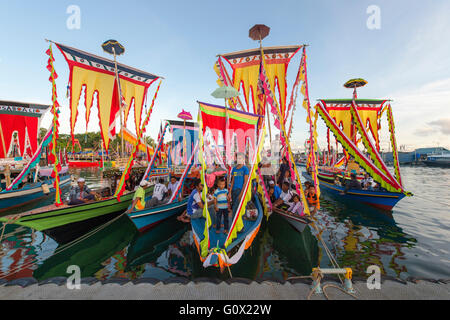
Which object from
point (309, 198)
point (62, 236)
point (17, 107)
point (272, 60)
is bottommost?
point (62, 236)

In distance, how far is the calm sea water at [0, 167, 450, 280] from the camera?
600cm

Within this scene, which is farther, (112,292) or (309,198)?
(309,198)

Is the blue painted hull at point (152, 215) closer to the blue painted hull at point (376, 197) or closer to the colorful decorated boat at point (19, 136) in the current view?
the colorful decorated boat at point (19, 136)

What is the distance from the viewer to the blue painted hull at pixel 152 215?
8.32 m

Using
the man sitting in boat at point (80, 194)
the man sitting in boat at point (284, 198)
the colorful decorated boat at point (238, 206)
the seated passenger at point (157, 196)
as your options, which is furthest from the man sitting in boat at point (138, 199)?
the man sitting in boat at point (284, 198)

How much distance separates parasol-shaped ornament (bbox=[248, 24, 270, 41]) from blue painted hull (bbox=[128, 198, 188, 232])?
33.4ft

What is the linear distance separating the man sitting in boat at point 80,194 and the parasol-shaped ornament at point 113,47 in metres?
7.97

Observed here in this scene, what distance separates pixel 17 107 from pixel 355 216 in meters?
23.4

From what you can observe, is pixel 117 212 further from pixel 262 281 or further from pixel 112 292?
pixel 262 281

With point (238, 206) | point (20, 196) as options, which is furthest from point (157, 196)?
point (20, 196)

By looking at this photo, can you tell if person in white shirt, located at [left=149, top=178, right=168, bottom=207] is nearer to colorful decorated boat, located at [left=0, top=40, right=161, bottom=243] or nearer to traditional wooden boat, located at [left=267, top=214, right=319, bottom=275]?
colorful decorated boat, located at [left=0, top=40, right=161, bottom=243]

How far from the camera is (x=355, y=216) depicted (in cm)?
1180

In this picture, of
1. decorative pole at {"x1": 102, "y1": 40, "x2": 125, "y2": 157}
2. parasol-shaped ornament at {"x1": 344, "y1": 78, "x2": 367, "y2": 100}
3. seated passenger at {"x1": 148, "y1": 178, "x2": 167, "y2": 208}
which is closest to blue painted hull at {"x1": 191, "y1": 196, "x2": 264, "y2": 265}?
seated passenger at {"x1": 148, "y1": 178, "x2": 167, "y2": 208}
